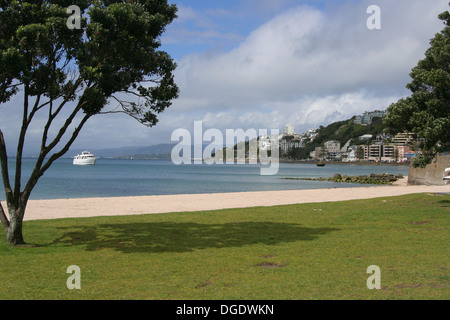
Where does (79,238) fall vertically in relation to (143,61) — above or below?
below

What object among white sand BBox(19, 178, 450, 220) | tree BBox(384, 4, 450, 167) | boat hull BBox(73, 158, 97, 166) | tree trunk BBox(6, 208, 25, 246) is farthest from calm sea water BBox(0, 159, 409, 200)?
boat hull BBox(73, 158, 97, 166)

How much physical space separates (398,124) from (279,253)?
460 inches

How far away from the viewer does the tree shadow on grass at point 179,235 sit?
12.3m

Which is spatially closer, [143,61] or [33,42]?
[33,42]

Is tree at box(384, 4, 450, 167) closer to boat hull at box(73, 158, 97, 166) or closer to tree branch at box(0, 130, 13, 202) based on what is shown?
tree branch at box(0, 130, 13, 202)

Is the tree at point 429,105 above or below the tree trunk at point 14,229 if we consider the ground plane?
above

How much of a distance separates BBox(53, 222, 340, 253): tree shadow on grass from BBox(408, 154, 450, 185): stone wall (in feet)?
108

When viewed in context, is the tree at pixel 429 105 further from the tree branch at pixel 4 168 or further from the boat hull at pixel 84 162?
the boat hull at pixel 84 162

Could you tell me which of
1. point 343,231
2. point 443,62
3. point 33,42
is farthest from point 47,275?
point 443,62

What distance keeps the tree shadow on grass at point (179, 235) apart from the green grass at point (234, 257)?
31mm

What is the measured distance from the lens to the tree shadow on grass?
12.3m

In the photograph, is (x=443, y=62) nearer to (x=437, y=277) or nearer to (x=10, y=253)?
(x=437, y=277)

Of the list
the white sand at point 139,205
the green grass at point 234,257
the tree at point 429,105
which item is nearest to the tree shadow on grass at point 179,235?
the green grass at point 234,257
